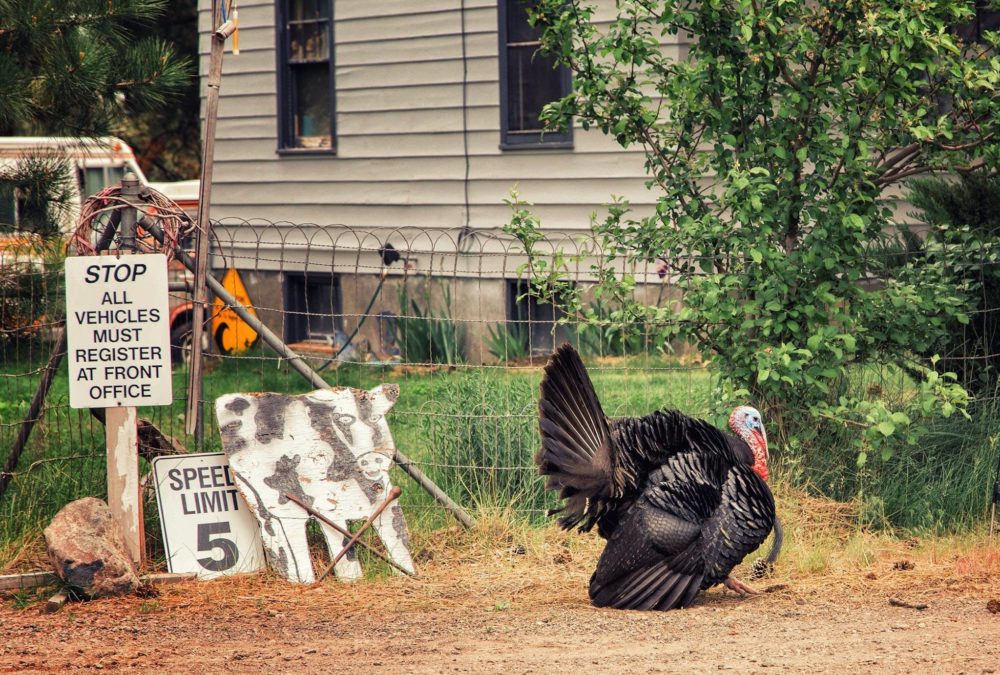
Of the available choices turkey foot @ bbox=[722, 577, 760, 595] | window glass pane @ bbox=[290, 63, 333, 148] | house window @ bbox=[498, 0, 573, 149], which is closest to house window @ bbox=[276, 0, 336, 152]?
window glass pane @ bbox=[290, 63, 333, 148]

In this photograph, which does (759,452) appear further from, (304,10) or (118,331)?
(304,10)

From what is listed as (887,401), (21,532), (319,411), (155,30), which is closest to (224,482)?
(319,411)

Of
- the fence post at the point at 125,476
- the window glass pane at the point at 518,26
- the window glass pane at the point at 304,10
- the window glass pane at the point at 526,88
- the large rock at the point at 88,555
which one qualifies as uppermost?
the window glass pane at the point at 304,10

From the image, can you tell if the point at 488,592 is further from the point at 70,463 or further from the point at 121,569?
the point at 70,463

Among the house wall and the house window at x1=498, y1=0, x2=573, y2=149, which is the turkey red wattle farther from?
the house window at x1=498, y1=0, x2=573, y2=149

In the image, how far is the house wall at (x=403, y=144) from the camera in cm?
1226

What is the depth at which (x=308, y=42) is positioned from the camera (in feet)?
46.5

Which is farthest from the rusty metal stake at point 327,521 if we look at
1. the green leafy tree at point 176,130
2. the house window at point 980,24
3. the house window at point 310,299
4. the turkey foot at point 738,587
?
the green leafy tree at point 176,130

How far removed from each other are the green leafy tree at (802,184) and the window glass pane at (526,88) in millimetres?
4875

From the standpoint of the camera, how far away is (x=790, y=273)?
7.07 metres

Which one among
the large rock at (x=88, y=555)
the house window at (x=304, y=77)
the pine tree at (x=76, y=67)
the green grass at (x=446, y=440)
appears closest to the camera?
the large rock at (x=88, y=555)

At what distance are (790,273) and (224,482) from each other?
3.45m

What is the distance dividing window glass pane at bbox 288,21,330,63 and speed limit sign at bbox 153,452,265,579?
814 cm

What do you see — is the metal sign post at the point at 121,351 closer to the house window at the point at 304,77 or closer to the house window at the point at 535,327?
the house window at the point at 535,327
